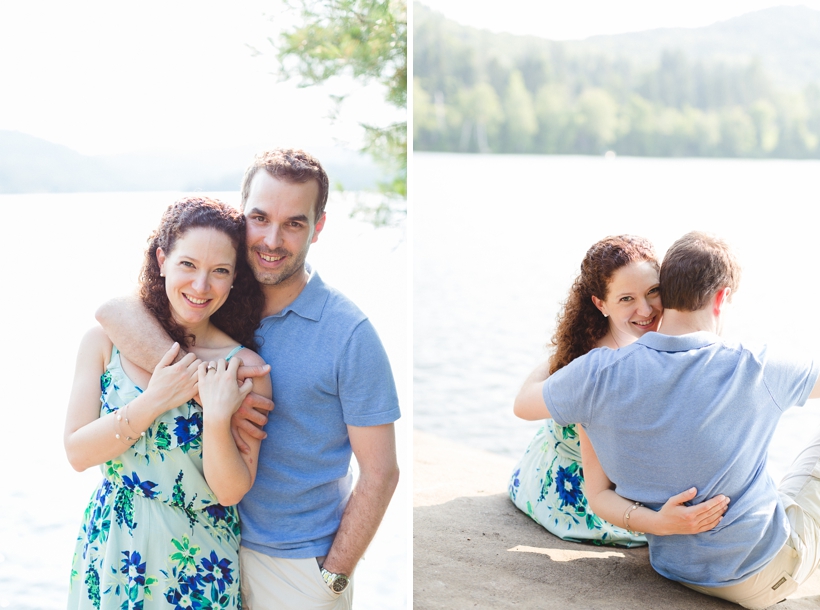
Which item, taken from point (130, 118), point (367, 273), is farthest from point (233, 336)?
point (367, 273)

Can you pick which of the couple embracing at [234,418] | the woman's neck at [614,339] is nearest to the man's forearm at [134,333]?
the couple embracing at [234,418]

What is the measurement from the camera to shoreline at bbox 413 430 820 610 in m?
2.65

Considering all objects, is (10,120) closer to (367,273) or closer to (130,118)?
(130,118)

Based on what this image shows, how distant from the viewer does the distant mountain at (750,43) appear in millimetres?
41188

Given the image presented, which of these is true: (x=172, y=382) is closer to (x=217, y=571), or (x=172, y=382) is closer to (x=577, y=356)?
(x=217, y=571)

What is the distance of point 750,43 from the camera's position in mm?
44656

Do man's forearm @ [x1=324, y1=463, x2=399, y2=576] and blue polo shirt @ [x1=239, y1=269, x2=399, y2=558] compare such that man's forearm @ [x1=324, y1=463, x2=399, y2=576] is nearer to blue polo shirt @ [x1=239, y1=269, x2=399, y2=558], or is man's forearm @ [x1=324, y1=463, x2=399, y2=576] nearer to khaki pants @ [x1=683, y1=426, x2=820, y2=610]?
blue polo shirt @ [x1=239, y1=269, x2=399, y2=558]

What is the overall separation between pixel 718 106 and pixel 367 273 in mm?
41811

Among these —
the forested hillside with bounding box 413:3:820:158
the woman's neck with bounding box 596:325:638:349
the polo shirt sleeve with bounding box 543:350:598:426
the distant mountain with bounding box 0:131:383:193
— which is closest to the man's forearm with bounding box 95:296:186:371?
the polo shirt sleeve with bounding box 543:350:598:426

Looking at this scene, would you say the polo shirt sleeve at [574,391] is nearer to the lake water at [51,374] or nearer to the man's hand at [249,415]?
the man's hand at [249,415]

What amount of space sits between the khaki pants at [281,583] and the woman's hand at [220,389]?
0.48 metres

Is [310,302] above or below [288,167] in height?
below

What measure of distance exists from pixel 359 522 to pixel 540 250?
19.2m

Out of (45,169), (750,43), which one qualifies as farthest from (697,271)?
(750,43)
